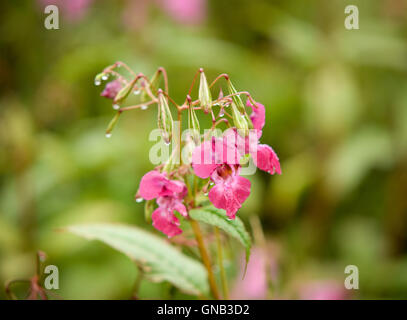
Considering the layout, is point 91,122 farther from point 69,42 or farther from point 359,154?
point 359,154

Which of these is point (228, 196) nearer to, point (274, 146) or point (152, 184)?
point (152, 184)

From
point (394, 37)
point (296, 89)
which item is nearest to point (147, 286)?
point (296, 89)

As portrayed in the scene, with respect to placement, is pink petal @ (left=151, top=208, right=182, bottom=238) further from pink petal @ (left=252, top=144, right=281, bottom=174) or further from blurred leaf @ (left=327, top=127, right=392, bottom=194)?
blurred leaf @ (left=327, top=127, right=392, bottom=194)

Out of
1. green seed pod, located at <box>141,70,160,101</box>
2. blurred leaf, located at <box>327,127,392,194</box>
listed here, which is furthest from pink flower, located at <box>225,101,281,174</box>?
blurred leaf, located at <box>327,127,392,194</box>

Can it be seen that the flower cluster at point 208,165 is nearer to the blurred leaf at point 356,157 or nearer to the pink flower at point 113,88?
the pink flower at point 113,88

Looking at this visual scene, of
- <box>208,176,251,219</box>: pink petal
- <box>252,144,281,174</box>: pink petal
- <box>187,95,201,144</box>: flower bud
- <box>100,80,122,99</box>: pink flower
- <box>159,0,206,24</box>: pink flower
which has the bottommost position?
<box>208,176,251,219</box>: pink petal

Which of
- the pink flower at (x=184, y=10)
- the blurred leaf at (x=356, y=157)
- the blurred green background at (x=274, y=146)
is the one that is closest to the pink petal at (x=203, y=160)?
the blurred green background at (x=274, y=146)
